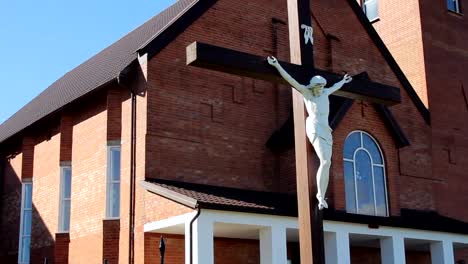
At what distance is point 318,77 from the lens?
26.0 feet

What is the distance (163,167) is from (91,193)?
2.60m

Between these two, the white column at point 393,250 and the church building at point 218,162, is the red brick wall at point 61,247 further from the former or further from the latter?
the white column at point 393,250

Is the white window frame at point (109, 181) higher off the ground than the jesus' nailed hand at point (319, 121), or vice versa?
the white window frame at point (109, 181)

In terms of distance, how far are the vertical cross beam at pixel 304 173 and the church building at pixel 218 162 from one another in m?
5.26

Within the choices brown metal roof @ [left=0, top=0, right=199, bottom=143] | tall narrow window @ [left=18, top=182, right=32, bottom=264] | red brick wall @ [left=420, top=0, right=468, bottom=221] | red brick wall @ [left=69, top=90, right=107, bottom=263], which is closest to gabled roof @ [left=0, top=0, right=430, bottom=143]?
brown metal roof @ [left=0, top=0, right=199, bottom=143]

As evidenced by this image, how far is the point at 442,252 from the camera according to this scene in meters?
16.7

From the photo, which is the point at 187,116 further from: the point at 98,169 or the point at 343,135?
the point at 343,135

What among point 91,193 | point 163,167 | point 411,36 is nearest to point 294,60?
point 163,167

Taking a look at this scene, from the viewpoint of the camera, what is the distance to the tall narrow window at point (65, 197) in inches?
701

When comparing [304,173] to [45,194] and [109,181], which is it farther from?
[45,194]

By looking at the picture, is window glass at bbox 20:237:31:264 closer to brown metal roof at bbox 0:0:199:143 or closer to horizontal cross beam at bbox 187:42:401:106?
brown metal roof at bbox 0:0:199:143

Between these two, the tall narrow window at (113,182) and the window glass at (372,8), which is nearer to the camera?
the tall narrow window at (113,182)

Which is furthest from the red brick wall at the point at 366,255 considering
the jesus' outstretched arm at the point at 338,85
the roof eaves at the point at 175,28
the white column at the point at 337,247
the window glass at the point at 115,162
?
the jesus' outstretched arm at the point at 338,85

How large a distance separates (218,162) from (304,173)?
28.2ft
